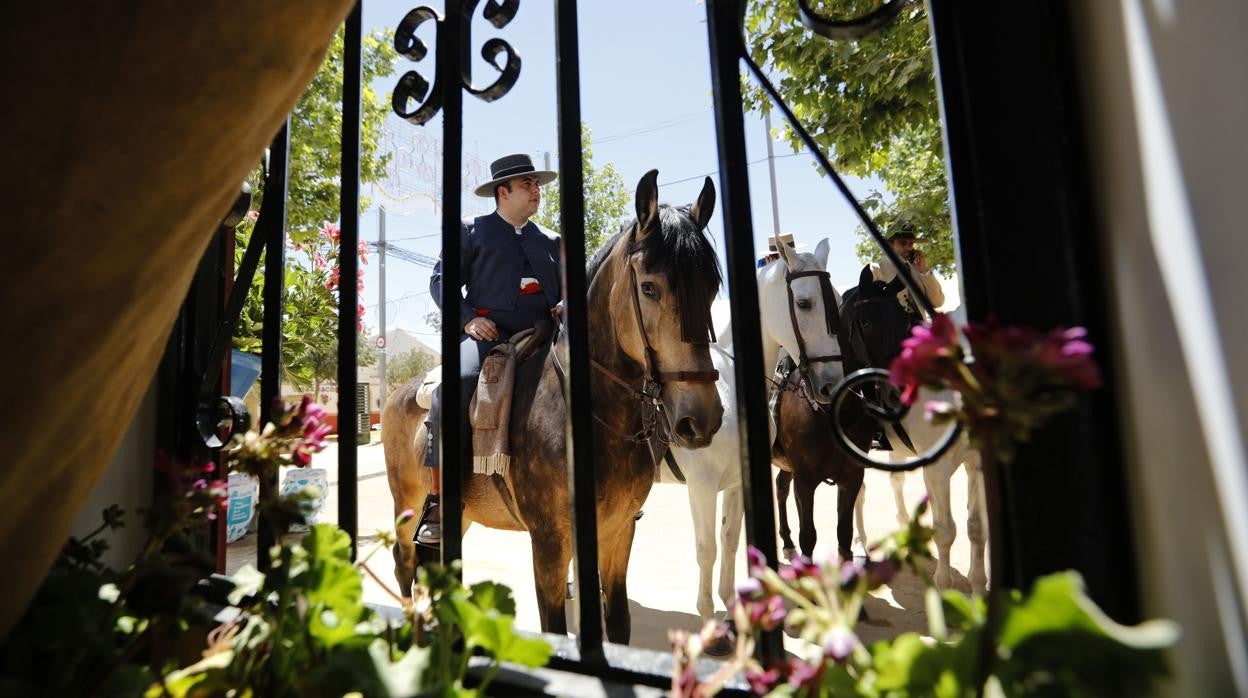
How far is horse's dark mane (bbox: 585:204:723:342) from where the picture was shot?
2959 millimetres

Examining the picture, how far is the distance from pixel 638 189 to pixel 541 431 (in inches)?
49.7

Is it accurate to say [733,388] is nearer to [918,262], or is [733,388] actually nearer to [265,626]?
[918,262]

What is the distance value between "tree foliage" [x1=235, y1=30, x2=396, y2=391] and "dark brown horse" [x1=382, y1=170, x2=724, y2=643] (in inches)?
88.9

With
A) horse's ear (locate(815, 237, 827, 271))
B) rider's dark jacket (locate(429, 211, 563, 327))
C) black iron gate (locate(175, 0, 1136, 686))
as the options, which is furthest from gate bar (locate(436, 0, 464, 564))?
horse's ear (locate(815, 237, 827, 271))

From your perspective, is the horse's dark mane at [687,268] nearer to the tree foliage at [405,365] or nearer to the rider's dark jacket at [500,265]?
the rider's dark jacket at [500,265]

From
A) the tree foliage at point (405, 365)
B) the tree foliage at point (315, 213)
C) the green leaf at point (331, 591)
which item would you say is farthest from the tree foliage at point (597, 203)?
the tree foliage at point (405, 365)

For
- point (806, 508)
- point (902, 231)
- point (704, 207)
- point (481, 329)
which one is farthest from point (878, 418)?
point (902, 231)

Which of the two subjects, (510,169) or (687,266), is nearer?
Result: (687,266)

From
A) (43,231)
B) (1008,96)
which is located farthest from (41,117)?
(1008,96)

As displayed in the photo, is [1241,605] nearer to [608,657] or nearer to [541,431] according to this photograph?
[608,657]

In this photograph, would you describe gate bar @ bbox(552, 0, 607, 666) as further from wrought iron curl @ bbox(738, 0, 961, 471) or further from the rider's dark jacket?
the rider's dark jacket

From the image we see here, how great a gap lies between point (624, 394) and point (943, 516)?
311 cm

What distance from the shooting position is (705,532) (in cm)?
438

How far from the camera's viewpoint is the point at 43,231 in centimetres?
49
